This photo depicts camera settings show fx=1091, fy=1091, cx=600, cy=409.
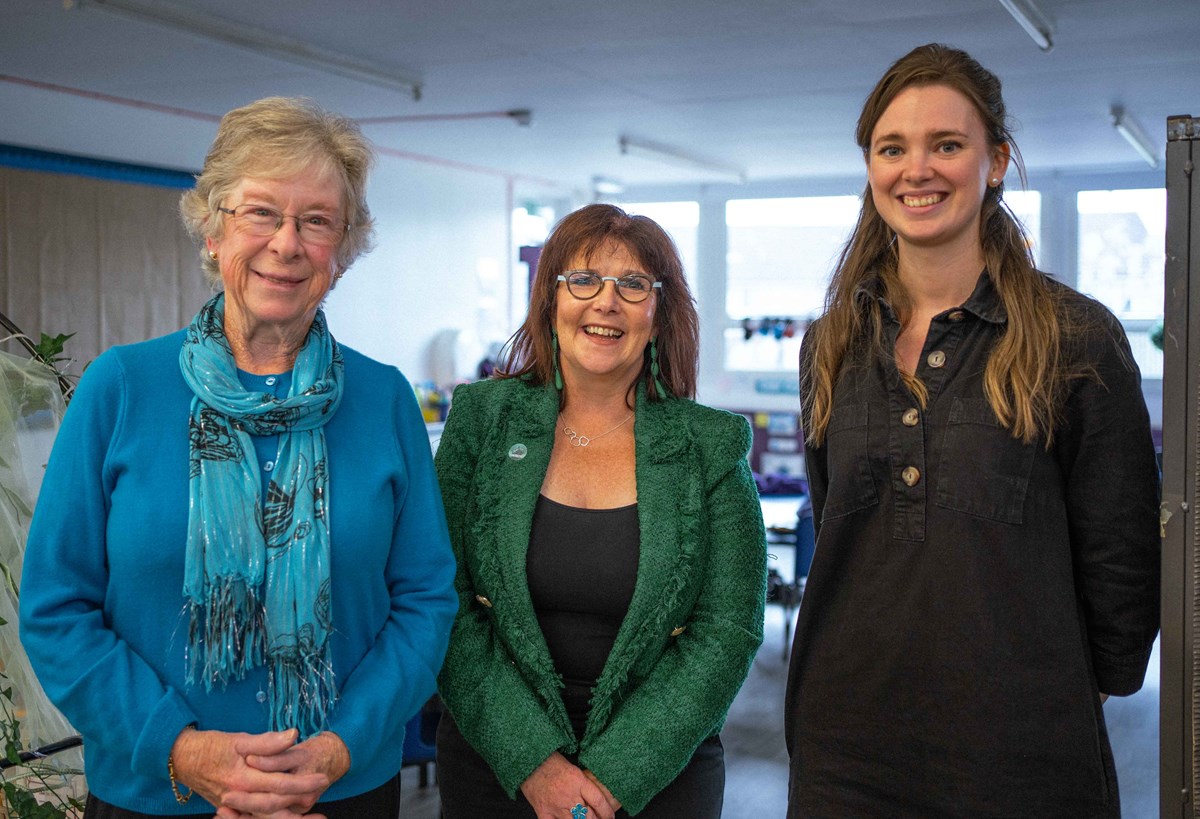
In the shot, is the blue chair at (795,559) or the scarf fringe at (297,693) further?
the blue chair at (795,559)

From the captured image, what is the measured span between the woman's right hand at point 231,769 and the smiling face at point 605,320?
83 cm

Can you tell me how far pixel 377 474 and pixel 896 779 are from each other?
0.89 meters

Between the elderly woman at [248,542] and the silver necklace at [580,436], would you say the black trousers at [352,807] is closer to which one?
the elderly woman at [248,542]

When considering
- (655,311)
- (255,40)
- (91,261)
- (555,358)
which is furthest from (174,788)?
(91,261)

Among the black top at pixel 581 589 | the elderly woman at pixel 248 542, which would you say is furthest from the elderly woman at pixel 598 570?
the elderly woman at pixel 248 542

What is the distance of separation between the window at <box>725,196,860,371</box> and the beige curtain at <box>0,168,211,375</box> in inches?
216

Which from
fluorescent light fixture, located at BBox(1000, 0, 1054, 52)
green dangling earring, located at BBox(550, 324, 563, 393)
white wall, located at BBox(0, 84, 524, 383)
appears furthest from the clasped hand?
white wall, located at BBox(0, 84, 524, 383)

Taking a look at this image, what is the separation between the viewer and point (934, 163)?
1568mm

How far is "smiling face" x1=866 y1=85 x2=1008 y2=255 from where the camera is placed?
5.15ft

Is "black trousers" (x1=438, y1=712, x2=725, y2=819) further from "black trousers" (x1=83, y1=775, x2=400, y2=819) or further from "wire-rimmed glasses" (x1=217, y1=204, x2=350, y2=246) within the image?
"wire-rimmed glasses" (x1=217, y1=204, x2=350, y2=246)

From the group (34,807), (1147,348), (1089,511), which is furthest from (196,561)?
(1147,348)

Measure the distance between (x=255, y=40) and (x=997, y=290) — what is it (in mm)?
4356

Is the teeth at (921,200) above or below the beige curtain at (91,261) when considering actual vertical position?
below

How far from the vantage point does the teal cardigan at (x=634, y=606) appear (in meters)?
1.86
